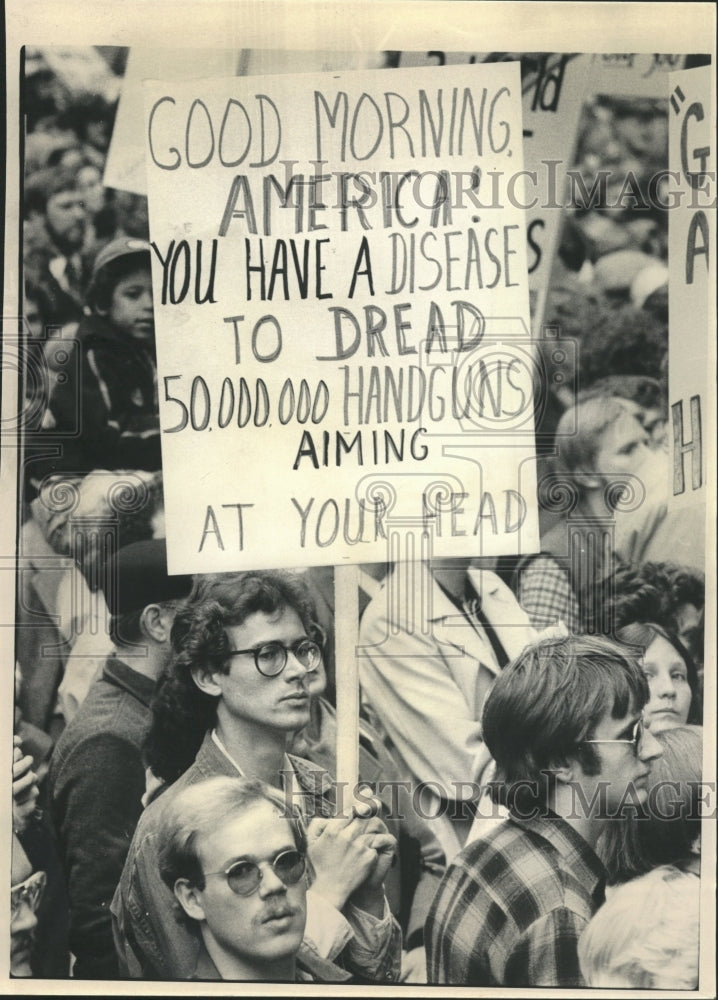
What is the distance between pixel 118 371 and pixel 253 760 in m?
0.58

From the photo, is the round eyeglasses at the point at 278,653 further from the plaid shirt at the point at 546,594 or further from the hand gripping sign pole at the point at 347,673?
the plaid shirt at the point at 546,594

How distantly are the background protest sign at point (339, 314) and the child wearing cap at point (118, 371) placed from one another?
3 centimetres

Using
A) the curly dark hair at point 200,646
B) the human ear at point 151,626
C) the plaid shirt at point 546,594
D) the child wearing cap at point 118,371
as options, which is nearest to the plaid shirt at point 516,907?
the plaid shirt at point 546,594

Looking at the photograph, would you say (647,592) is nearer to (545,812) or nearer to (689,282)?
(545,812)

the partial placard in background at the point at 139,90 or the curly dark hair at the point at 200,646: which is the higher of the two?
the partial placard in background at the point at 139,90

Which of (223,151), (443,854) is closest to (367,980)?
(443,854)

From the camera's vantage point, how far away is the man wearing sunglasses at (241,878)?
1350 mm

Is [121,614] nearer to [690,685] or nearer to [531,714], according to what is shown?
[531,714]

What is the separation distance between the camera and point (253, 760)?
4.46 ft

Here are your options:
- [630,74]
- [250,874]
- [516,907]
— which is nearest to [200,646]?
[250,874]

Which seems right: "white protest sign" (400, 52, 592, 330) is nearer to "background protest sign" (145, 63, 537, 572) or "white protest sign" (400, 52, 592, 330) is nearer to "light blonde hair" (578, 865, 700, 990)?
"background protest sign" (145, 63, 537, 572)

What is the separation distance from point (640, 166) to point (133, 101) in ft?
2.39

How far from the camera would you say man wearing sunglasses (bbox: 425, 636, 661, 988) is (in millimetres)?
1359

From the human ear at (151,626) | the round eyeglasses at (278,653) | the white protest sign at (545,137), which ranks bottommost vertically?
the round eyeglasses at (278,653)
